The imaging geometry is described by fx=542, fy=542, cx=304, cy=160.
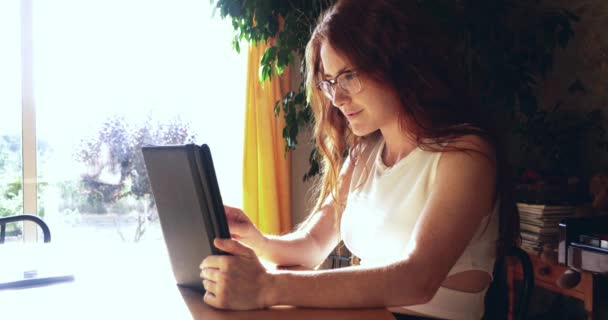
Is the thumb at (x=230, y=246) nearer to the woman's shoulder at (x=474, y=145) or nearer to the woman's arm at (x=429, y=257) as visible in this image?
the woman's arm at (x=429, y=257)

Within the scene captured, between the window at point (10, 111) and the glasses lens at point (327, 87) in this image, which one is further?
the window at point (10, 111)

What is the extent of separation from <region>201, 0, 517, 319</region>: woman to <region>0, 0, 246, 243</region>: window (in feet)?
5.12

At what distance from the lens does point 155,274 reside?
3.61 ft

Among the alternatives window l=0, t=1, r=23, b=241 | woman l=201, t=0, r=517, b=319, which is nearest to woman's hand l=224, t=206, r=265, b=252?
woman l=201, t=0, r=517, b=319

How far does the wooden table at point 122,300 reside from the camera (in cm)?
81

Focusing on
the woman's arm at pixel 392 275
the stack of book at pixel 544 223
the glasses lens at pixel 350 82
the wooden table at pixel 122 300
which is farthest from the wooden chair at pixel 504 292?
the stack of book at pixel 544 223

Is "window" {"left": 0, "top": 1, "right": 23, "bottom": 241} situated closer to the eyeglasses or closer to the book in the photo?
the eyeglasses

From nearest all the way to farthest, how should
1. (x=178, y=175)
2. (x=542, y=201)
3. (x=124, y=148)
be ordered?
(x=178, y=175) → (x=542, y=201) → (x=124, y=148)

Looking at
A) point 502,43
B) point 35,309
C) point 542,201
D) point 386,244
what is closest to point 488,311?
point 386,244

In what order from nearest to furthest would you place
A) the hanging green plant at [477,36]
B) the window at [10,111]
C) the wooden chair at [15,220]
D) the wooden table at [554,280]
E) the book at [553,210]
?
the wooden chair at [15,220]
the wooden table at [554,280]
the book at [553,210]
the hanging green plant at [477,36]
the window at [10,111]

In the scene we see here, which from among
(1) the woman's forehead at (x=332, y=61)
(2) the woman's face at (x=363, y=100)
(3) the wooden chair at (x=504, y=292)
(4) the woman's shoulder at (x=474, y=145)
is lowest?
(3) the wooden chair at (x=504, y=292)

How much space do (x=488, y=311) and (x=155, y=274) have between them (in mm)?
665

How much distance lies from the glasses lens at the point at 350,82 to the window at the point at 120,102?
1.61 metres

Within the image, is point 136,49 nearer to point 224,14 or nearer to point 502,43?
point 224,14
